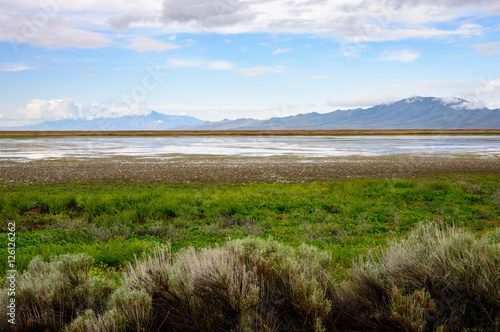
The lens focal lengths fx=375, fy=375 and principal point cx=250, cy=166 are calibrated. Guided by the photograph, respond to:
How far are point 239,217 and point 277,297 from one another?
768 centimetres

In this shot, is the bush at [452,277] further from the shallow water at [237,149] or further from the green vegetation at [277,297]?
the shallow water at [237,149]

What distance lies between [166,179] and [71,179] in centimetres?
Result: 553

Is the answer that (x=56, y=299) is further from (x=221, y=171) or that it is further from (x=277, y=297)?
(x=221, y=171)

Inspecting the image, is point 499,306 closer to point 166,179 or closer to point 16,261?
point 16,261

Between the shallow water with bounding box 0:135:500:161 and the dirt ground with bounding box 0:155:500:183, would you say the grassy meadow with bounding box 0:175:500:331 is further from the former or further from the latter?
the shallow water with bounding box 0:135:500:161

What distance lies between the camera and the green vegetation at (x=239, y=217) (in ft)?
30.3

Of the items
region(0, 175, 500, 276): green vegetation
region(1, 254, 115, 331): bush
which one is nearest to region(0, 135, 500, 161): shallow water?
region(0, 175, 500, 276): green vegetation

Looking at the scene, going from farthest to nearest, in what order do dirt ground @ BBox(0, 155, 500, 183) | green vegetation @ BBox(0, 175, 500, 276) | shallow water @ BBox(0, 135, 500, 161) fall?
shallow water @ BBox(0, 135, 500, 161), dirt ground @ BBox(0, 155, 500, 183), green vegetation @ BBox(0, 175, 500, 276)

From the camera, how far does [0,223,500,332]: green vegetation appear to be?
4.23 m

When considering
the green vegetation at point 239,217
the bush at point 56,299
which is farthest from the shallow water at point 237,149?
the bush at point 56,299

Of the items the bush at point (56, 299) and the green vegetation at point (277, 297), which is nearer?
the green vegetation at point (277, 297)

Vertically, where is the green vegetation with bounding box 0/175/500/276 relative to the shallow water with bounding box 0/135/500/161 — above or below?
below

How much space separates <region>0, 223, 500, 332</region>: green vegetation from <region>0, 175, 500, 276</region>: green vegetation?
2020 mm

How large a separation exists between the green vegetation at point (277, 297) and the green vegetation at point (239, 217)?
202 centimetres
